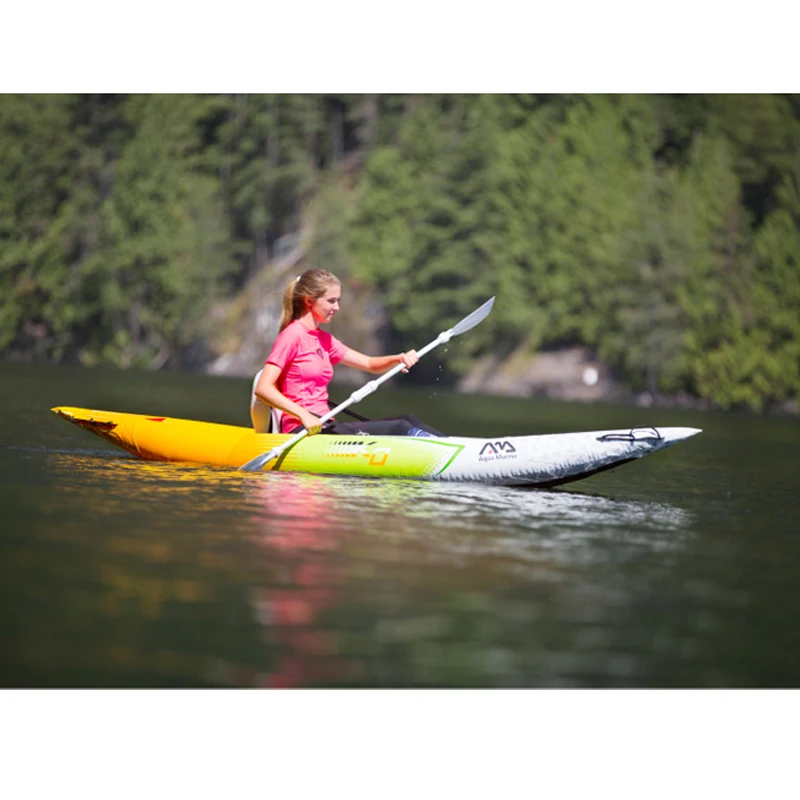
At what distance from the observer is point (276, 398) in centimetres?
931

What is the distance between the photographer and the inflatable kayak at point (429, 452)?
29.5 ft

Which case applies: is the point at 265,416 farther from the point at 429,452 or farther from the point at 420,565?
the point at 420,565

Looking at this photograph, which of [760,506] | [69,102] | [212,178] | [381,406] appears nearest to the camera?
[760,506]

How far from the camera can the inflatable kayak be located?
29.5ft

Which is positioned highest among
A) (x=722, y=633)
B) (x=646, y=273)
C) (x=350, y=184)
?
(x=350, y=184)

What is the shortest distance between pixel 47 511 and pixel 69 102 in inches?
1461

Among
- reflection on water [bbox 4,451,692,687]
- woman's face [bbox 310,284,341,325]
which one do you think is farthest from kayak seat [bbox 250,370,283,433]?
woman's face [bbox 310,284,341,325]

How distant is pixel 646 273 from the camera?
37.6m

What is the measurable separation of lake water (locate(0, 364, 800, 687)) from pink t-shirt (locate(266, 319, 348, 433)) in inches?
23.6

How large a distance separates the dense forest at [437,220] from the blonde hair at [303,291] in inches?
992

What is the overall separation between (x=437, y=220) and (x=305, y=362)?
113 feet

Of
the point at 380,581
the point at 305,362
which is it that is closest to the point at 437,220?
the point at 305,362

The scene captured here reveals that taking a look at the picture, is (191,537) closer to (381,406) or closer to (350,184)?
(381,406)

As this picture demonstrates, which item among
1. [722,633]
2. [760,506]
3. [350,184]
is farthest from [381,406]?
[350,184]
